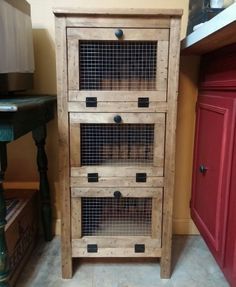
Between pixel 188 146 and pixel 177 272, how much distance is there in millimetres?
727

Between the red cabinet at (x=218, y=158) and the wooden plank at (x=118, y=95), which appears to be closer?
the red cabinet at (x=218, y=158)

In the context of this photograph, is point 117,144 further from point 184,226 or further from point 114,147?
point 184,226

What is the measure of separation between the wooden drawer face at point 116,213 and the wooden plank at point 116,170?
8 centimetres

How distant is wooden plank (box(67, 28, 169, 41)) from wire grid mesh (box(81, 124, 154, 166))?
388 millimetres

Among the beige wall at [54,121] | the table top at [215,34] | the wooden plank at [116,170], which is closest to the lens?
the table top at [215,34]

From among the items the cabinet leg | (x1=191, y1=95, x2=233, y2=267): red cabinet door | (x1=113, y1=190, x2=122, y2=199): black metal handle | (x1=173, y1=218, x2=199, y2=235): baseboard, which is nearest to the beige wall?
(x1=173, y1=218, x2=199, y2=235): baseboard

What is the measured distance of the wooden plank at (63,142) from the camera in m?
1.21

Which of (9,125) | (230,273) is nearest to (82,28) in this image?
(9,125)

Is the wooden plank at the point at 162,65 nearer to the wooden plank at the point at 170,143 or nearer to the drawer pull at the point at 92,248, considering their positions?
the wooden plank at the point at 170,143

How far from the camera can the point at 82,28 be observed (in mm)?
1200

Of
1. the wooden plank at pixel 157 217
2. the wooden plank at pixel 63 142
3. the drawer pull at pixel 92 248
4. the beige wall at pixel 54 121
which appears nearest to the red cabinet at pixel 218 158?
the beige wall at pixel 54 121

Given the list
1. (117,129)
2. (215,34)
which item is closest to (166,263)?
(117,129)

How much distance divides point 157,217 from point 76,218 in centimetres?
40

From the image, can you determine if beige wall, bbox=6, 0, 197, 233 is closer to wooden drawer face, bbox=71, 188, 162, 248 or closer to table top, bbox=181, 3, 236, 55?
table top, bbox=181, 3, 236, 55
